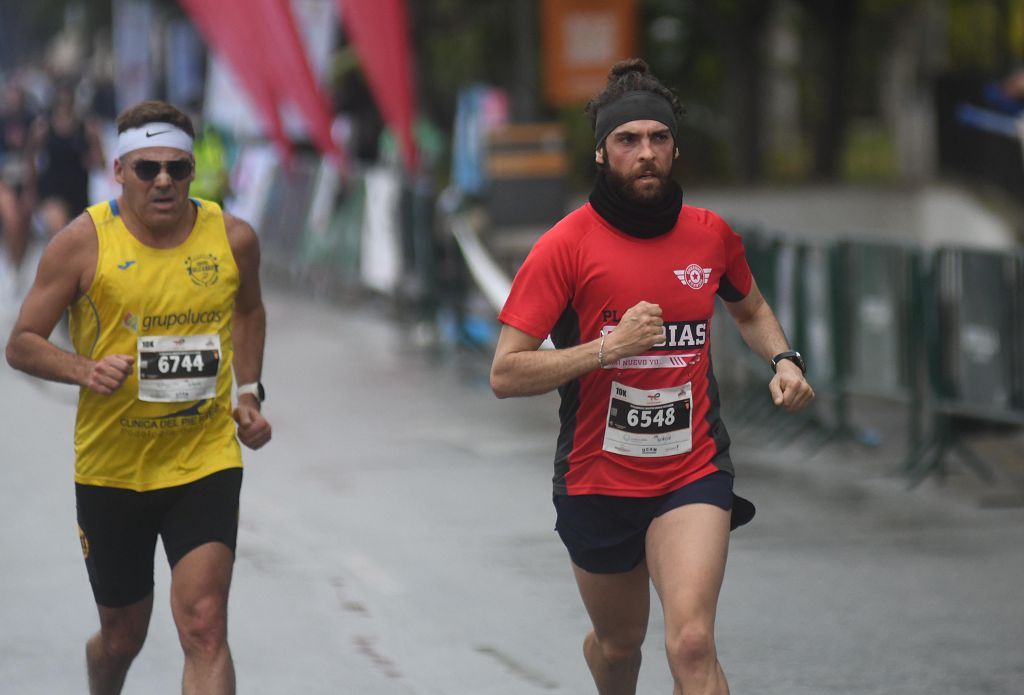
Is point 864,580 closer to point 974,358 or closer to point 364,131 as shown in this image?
point 974,358

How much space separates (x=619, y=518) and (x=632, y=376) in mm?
364

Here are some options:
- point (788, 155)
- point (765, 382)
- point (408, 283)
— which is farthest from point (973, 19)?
point (765, 382)

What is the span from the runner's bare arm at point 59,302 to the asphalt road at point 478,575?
1.65 m

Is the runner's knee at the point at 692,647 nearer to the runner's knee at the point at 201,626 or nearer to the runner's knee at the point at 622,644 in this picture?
the runner's knee at the point at 622,644

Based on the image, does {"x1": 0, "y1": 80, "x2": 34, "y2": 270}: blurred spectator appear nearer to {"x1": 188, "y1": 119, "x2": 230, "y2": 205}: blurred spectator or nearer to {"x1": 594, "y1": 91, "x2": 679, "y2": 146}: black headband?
{"x1": 188, "y1": 119, "x2": 230, "y2": 205}: blurred spectator

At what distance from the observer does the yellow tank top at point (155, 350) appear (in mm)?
5680

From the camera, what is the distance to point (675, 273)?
5.29 meters

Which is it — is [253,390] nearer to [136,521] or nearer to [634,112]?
[136,521]

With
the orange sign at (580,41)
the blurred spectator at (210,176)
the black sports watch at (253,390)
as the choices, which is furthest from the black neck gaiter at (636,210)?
the orange sign at (580,41)

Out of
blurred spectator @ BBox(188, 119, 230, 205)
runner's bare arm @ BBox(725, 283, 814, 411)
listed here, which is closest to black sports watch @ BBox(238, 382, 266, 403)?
runner's bare arm @ BBox(725, 283, 814, 411)

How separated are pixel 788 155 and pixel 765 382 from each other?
40813 millimetres

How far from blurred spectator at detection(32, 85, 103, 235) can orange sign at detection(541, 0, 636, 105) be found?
6.46 metres

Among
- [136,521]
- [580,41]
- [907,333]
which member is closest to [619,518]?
[136,521]

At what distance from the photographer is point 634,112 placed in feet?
17.2
